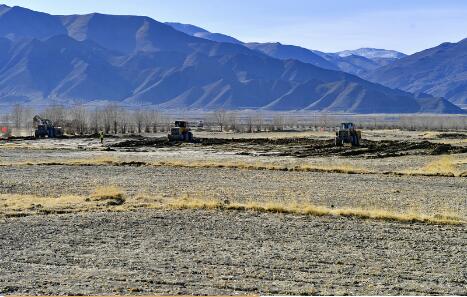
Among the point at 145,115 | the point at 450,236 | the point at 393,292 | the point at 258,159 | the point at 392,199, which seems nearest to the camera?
the point at 393,292

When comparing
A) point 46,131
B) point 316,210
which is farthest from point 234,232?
point 46,131

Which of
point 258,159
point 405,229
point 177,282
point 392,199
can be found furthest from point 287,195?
point 258,159

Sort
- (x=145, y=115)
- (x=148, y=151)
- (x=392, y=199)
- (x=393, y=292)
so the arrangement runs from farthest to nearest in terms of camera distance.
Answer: (x=145, y=115) → (x=148, y=151) → (x=392, y=199) → (x=393, y=292)

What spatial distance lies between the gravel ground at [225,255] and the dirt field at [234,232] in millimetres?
35

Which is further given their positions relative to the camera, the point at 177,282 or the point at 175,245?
the point at 175,245

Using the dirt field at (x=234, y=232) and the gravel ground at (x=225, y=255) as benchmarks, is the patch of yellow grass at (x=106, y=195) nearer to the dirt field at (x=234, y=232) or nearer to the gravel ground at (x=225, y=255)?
the dirt field at (x=234, y=232)

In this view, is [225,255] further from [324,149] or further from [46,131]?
[46,131]

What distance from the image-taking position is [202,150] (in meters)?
63.9

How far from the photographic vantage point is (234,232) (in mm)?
18688

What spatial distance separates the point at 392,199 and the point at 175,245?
42.6 ft

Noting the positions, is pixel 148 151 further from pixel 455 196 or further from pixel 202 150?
pixel 455 196

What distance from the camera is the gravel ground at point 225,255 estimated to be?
1229 cm

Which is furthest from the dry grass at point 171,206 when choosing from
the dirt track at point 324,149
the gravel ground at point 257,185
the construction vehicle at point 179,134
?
the construction vehicle at point 179,134

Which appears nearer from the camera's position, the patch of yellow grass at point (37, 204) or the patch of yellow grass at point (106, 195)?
the patch of yellow grass at point (37, 204)
